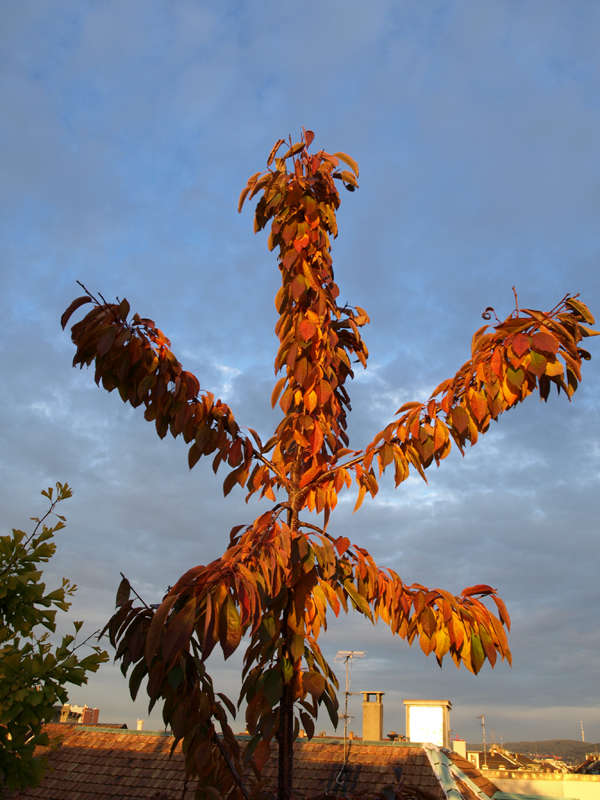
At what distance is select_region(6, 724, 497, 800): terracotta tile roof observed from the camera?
761 cm

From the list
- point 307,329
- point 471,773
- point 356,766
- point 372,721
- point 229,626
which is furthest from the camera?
point 372,721

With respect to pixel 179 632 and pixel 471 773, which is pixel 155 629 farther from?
pixel 471 773

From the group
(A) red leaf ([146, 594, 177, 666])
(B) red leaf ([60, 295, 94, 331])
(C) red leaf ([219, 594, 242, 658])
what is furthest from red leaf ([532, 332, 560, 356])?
(B) red leaf ([60, 295, 94, 331])

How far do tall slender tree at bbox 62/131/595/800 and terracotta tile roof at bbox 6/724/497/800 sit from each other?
546 centimetres

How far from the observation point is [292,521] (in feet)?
9.91

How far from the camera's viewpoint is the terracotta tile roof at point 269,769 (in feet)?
25.0

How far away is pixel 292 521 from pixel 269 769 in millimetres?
6655

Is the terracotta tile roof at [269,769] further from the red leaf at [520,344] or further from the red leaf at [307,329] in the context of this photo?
the red leaf at [520,344]

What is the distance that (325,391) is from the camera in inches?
121

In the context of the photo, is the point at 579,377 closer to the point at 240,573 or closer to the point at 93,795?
the point at 240,573

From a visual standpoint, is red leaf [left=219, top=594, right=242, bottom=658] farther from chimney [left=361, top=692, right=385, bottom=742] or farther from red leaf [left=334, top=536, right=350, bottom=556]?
chimney [left=361, top=692, right=385, bottom=742]

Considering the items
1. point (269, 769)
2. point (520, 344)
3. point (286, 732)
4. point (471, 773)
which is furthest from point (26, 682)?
point (471, 773)

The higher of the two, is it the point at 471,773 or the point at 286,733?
the point at 286,733

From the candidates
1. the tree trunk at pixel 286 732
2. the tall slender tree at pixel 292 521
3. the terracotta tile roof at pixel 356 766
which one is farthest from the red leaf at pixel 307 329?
the terracotta tile roof at pixel 356 766
